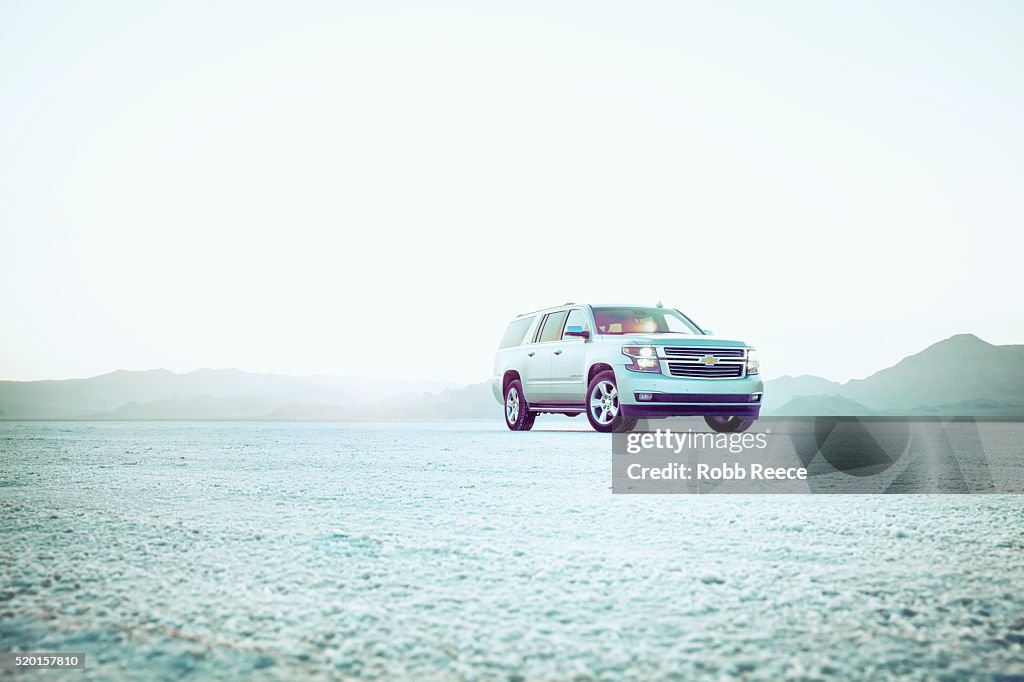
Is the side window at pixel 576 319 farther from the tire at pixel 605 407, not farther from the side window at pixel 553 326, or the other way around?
the tire at pixel 605 407

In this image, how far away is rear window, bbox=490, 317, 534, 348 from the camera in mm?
16578

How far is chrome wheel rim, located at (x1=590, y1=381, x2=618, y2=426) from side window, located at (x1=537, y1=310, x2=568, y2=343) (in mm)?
1893

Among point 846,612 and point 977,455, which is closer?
point 846,612

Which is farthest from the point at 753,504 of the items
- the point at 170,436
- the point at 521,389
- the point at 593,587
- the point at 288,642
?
the point at 170,436

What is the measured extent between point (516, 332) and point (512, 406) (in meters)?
1.58

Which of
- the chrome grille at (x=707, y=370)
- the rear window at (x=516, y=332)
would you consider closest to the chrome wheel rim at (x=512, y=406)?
the rear window at (x=516, y=332)

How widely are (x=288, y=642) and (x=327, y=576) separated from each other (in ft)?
3.63

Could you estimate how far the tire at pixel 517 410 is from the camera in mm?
15841

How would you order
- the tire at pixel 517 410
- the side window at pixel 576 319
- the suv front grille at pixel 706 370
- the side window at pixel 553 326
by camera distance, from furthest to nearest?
1. the tire at pixel 517 410
2. the side window at pixel 553 326
3. the side window at pixel 576 319
4. the suv front grille at pixel 706 370

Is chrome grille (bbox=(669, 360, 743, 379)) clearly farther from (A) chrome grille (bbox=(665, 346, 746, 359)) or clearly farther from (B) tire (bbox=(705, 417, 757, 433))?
(B) tire (bbox=(705, 417, 757, 433))

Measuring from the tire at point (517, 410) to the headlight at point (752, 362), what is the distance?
4121mm

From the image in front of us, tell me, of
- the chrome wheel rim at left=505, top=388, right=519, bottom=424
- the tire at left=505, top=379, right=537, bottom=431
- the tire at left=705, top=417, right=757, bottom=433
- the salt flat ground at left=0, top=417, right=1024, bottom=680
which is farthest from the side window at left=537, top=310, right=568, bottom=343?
the salt flat ground at left=0, top=417, right=1024, bottom=680

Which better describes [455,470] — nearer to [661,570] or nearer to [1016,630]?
[661,570]

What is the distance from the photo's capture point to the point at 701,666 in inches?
121
